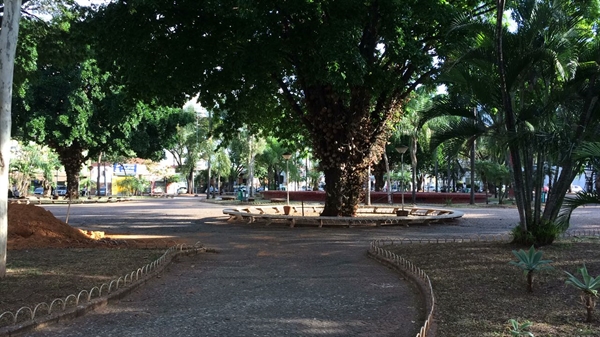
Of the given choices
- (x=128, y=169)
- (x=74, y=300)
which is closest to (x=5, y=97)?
(x=74, y=300)

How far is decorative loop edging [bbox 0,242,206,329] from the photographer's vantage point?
4.68 m

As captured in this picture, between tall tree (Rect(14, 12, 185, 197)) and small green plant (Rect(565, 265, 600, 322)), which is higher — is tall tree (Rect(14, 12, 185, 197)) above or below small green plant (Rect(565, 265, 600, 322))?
above

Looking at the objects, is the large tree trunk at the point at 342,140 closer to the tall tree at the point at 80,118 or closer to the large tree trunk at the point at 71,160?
the tall tree at the point at 80,118

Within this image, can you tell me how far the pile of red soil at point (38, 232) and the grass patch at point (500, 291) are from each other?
7238mm

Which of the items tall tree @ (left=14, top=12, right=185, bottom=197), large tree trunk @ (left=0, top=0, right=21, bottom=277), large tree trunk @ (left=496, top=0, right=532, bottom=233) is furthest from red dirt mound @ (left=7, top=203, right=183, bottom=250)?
tall tree @ (left=14, top=12, right=185, bottom=197)

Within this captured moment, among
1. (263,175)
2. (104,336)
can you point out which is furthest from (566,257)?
(263,175)

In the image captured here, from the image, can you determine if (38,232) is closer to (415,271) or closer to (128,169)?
(415,271)

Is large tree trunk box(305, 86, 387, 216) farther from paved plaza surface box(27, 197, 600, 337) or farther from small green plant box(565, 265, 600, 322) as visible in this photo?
small green plant box(565, 265, 600, 322)

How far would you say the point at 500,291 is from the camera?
591 cm

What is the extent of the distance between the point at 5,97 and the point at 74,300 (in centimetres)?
307

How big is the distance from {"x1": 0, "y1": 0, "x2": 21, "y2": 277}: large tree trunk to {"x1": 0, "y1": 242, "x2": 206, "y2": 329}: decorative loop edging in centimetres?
163

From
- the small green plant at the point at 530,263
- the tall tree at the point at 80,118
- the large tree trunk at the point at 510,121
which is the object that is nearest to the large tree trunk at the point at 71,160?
the tall tree at the point at 80,118

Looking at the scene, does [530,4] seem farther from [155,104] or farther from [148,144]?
[148,144]

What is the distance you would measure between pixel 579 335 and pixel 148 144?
34029mm
